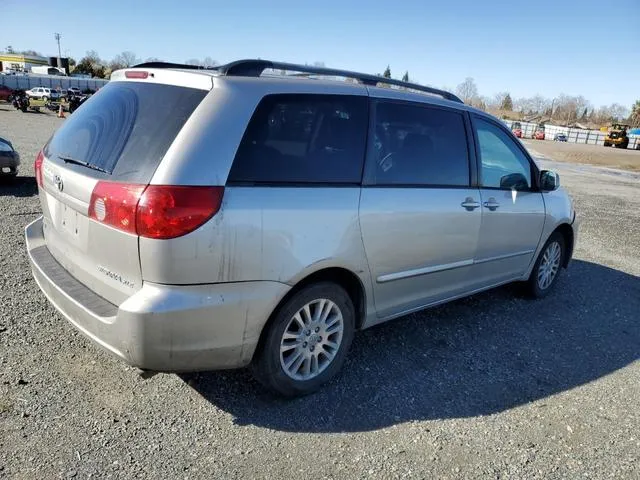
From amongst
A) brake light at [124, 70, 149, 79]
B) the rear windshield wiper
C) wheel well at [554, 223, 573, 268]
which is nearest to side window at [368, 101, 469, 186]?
brake light at [124, 70, 149, 79]

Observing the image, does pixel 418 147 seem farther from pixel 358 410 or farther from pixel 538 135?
pixel 538 135

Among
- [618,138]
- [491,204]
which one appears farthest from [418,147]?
[618,138]

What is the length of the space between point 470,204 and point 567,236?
228 centimetres

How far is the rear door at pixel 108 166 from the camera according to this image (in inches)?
97.6

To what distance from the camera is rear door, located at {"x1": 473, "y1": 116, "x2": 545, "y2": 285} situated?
162 inches

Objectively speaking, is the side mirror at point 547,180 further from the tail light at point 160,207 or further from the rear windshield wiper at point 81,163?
the rear windshield wiper at point 81,163

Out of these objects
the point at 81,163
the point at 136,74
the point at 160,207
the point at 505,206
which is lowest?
the point at 505,206

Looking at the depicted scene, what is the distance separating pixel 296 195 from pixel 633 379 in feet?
9.72

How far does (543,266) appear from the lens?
17.1ft

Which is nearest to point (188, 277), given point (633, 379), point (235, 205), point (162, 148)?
point (235, 205)

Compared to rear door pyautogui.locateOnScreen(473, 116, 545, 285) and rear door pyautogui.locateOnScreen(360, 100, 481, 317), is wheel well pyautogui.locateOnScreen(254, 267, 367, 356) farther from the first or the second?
rear door pyautogui.locateOnScreen(473, 116, 545, 285)

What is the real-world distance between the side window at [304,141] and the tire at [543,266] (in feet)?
9.42

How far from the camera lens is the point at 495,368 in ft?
12.2

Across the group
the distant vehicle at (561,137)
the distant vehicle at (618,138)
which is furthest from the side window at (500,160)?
the distant vehicle at (561,137)
